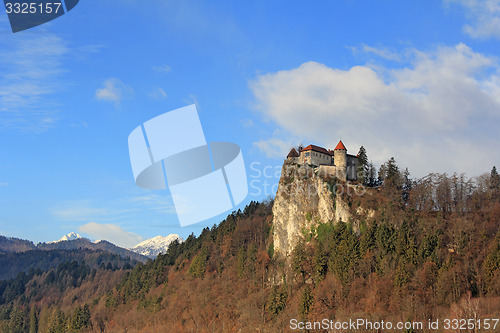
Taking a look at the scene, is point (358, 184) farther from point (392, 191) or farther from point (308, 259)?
point (308, 259)

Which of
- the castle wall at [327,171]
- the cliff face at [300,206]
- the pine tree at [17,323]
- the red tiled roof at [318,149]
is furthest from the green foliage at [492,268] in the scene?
the pine tree at [17,323]

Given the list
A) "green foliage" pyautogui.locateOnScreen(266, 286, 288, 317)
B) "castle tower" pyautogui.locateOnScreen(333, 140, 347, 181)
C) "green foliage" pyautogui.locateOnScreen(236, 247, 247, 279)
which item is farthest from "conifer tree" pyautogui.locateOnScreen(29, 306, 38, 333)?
"castle tower" pyautogui.locateOnScreen(333, 140, 347, 181)

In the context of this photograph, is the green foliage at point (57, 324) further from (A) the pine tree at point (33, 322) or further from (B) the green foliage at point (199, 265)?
(B) the green foliage at point (199, 265)

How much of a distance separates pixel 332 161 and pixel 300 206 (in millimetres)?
13185

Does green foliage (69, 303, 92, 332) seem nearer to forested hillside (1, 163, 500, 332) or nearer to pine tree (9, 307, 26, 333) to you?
forested hillside (1, 163, 500, 332)

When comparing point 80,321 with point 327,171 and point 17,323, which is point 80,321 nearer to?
point 17,323

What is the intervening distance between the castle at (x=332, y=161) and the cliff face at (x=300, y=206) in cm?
188

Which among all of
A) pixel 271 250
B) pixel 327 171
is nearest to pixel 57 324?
pixel 271 250

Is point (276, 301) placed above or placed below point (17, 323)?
above

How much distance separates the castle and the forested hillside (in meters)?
5.72

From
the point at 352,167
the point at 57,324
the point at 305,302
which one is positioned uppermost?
the point at 352,167

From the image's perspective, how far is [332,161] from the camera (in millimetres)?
98938

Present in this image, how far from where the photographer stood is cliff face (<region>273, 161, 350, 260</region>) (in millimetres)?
86875

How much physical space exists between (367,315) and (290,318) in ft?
50.4
